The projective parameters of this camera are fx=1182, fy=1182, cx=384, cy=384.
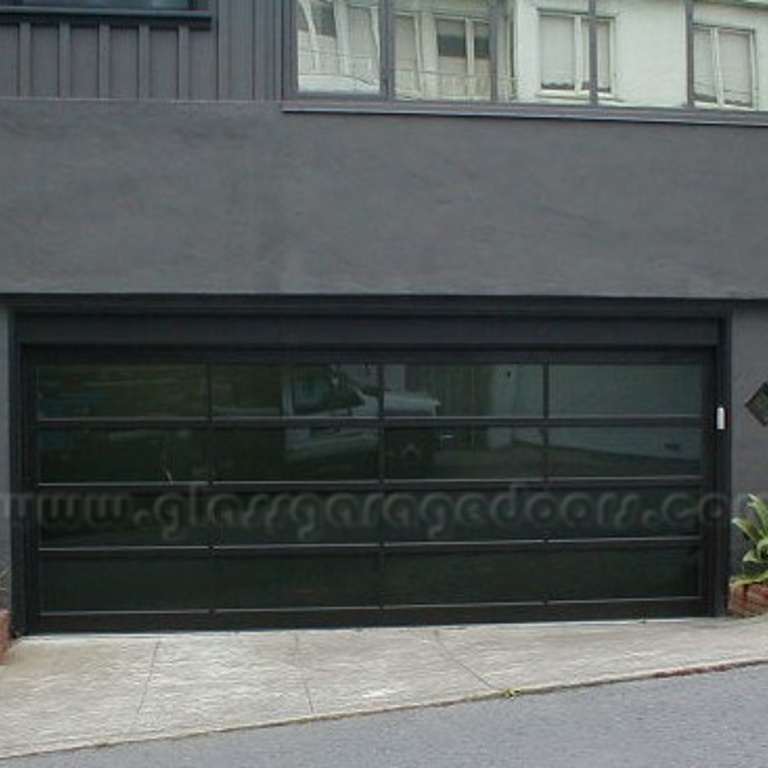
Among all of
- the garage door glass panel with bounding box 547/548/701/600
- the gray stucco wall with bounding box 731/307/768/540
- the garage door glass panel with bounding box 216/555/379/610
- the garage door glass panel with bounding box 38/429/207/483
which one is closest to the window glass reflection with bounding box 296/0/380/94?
the garage door glass panel with bounding box 38/429/207/483

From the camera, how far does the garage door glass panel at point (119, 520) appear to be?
28.9 ft

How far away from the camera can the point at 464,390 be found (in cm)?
912

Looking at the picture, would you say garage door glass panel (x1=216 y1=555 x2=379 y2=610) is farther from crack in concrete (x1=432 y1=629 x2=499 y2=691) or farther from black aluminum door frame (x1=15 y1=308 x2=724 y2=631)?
crack in concrete (x1=432 y1=629 x2=499 y2=691)

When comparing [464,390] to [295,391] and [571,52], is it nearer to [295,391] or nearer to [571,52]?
[295,391]

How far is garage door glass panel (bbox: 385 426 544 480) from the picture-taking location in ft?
29.7

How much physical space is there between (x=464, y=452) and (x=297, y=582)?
5.31 feet

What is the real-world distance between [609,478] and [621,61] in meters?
3.28

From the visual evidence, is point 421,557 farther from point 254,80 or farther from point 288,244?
point 254,80

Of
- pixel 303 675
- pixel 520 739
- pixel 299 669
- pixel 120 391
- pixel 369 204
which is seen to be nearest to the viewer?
pixel 520 739

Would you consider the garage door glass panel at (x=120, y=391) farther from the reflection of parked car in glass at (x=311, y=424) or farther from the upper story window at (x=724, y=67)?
the upper story window at (x=724, y=67)

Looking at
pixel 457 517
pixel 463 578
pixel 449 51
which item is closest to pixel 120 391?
pixel 457 517

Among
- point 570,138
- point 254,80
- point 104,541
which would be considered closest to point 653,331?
point 570,138

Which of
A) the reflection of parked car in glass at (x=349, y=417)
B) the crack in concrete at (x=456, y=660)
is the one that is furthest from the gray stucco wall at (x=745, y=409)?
the crack in concrete at (x=456, y=660)

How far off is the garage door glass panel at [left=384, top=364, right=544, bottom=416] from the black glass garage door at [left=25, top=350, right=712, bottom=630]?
0.04ft
